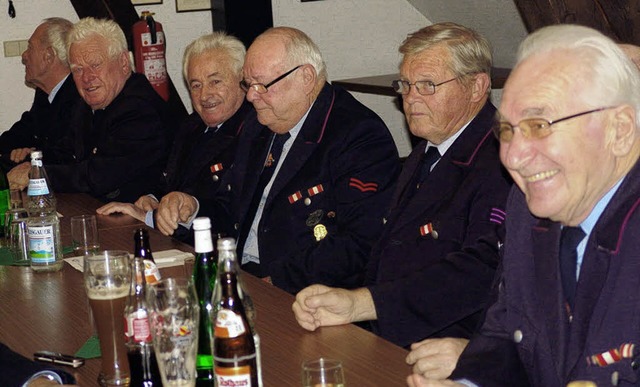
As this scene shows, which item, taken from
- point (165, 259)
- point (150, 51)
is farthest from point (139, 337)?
point (150, 51)

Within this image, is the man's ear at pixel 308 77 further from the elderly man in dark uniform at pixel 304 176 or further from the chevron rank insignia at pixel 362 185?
the chevron rank insignia at pixel 362 185

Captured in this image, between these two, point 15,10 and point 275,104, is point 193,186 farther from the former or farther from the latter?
point 15,10

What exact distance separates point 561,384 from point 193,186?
8.08 ft

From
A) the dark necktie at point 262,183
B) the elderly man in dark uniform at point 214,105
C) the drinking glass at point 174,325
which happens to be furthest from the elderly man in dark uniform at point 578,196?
the elderly man in dark uniform at point 214,105

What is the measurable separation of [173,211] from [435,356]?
1.70m

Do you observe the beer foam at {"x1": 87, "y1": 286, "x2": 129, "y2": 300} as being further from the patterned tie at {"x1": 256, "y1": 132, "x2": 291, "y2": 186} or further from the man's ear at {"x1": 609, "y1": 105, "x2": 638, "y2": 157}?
the patterned tie at {"x1": 256, "y1": 132, "x2": 291, "y2": 186}

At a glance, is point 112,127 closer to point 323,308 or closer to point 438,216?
point 438,216

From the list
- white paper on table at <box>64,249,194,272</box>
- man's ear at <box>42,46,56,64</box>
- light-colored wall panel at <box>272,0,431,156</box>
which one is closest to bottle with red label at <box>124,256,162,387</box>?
white paper on table at <box>64,249,194,272</box>

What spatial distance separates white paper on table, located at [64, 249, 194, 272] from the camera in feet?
9.52

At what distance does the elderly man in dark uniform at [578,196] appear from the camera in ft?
6.01

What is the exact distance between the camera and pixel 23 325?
2400 mm

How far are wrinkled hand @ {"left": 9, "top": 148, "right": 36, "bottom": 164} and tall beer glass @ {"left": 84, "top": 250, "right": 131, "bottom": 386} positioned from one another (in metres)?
3.69

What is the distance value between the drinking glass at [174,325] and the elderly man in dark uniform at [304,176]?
59.6 inches

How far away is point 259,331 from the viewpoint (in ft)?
7.31
